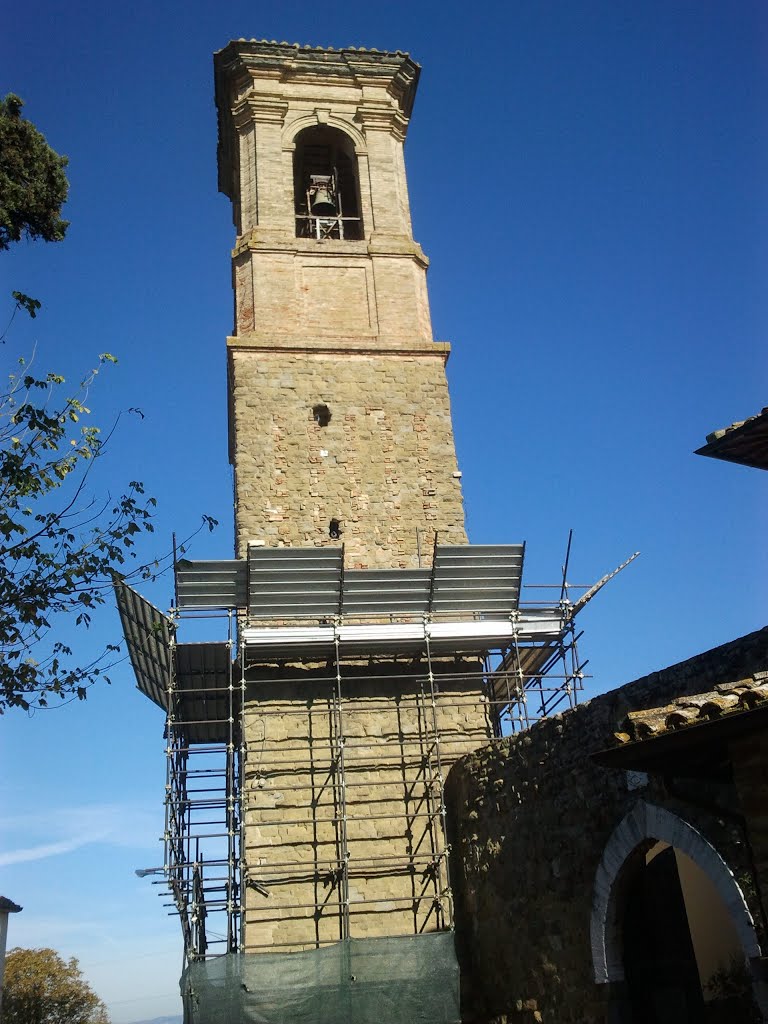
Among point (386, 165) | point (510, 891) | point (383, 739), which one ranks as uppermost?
point (386, 165)

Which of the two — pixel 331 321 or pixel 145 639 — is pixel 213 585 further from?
pixel 331 321

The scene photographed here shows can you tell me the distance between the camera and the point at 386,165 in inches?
688

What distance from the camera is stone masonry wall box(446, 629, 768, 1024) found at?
7.81m

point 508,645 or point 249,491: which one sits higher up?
point 249,491

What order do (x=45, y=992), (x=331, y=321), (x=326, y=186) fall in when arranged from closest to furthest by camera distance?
1. (x=331, y=321)
2. (x=326, y=186)
3. (x=45, y=992)

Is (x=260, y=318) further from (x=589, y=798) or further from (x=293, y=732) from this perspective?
(x=589, y=798)

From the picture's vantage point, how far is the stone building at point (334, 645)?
11.0 m

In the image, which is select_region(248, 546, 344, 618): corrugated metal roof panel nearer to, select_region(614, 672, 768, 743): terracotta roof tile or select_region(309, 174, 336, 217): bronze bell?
select_region(614, 672, 768, 743): terracotta roof tile

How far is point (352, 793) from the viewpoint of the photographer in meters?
11.8

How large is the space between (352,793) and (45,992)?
18206mm

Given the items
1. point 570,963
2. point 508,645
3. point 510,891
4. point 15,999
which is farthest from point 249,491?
point 15,999

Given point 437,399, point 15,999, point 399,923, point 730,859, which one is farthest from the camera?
point 15,999

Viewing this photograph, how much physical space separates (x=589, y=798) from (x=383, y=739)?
389 centimetres

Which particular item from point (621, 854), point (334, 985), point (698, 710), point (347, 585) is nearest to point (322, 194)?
point (347, 585)
